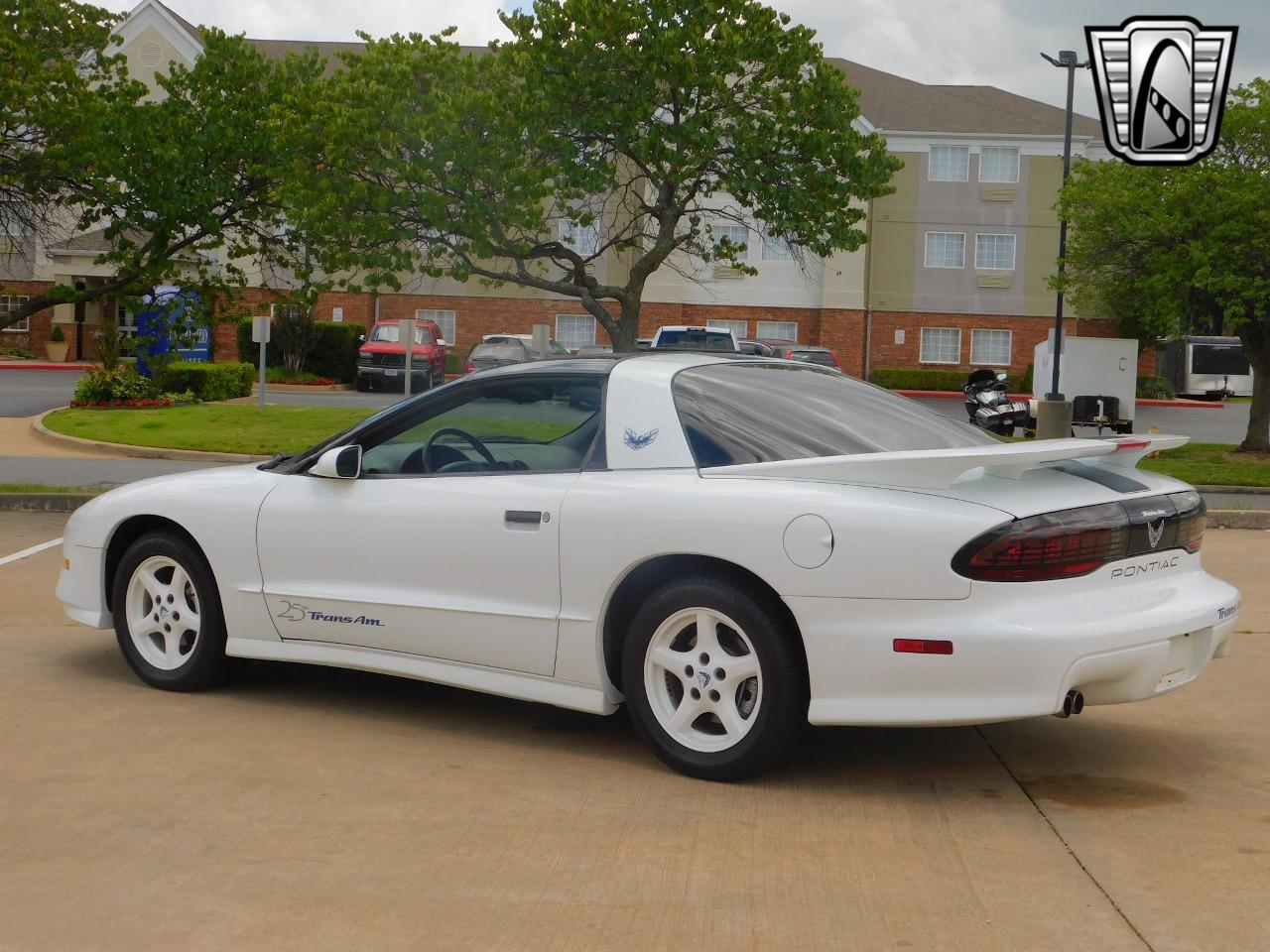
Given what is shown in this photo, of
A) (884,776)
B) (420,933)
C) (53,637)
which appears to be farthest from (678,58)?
(420,933)

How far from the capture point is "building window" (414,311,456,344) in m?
51.9

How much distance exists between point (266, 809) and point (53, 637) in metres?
3.40

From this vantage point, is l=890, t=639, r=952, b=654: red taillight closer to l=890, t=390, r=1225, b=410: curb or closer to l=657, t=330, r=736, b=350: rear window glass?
l=657, t=330, r=736, b=350: rear window glass

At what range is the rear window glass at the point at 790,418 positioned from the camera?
18.3 feet

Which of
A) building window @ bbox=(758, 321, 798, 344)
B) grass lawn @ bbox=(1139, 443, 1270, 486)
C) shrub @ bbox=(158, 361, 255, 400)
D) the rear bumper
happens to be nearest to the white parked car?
shrub @ bbox=(158, 361, 255, 400)

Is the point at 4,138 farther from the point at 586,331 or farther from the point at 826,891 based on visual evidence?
the point at 586,331

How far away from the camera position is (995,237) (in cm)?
5162

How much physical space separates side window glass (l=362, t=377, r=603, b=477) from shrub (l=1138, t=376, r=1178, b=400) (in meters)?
44.7

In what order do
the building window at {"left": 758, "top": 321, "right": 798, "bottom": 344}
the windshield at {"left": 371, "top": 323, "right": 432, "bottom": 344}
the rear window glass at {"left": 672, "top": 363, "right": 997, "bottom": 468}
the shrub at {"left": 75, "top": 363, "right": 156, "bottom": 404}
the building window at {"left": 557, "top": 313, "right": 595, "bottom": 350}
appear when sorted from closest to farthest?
the rear window glass at {"left": 672, "top": 363, "right": 997, "bottom": 468} < the shrub at {"left": 75, "top": 363, "right": 156, "bottom": 404} < the windshield at {"left": 371, "top": 323, "right": 432, "bottom": 344} < the building window at {"left": 758, "top": 321, "right": 798, "bottom": 344} < the building window at {"left": 557, "top": 313, "right": 595, "bottom": 350}

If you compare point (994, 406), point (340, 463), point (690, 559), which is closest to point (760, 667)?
point (690, 559)

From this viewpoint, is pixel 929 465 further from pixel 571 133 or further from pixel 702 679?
pixel 571 133

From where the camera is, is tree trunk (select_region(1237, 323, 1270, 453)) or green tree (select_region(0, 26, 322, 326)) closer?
green tree (select_region(0, 26, 322, 326))

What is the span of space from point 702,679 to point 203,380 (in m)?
26.6

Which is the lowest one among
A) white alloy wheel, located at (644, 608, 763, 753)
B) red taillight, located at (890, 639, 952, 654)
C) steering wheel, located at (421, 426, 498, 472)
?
white alloy wheel, located at (644, 608, 763, 753)
